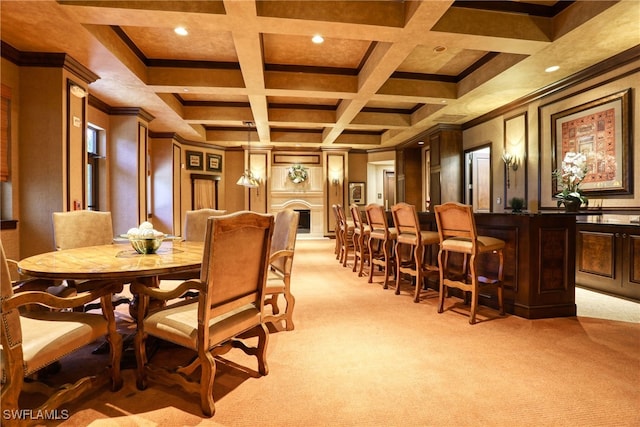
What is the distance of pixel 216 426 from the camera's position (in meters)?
1.52

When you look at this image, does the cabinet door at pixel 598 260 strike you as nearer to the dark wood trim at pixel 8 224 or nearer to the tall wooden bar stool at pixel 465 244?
the tall wooden bar stool at pixel 465 244

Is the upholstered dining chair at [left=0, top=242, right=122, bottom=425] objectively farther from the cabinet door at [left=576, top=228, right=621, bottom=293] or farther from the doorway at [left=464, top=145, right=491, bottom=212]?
the doorway at [left=464, top=145, right=491, bottom=212]

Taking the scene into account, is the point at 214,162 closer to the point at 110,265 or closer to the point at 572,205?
the point at 110,265

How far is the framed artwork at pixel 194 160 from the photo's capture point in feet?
30.8


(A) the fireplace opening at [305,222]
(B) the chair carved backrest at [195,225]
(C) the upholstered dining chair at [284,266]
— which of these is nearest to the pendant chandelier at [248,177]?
(A) the fireplace opening at [305,222]

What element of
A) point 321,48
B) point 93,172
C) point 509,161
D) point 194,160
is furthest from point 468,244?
point 194,160

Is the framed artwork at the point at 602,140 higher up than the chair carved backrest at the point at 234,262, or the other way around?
the framed artwork at the point at 602,140

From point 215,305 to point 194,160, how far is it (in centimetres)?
876

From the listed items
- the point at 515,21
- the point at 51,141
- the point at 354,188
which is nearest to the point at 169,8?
the point at 51,141

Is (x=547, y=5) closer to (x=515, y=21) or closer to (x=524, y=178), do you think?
(x=515, y=21)

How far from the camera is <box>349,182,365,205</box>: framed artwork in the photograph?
1111cm

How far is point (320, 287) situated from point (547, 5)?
4.21 meters

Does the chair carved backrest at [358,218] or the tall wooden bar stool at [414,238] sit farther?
the chair carved backrest at [358,218]

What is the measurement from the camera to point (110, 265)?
1815 mm
